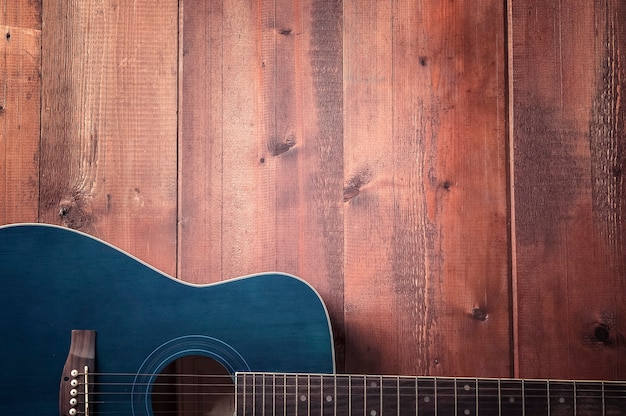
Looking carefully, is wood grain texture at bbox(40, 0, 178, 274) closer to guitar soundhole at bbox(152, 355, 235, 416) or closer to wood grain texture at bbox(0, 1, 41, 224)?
wood grain texture at bbox(0, 1, 41, 224)

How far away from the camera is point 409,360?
4.04 ft

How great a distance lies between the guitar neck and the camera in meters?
1.05

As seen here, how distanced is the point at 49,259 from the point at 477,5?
0.93 meters

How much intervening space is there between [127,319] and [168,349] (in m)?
0.09

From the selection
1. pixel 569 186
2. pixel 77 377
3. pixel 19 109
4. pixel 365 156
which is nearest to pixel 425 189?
pixel 365 156

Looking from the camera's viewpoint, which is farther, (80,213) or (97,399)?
(80,213)

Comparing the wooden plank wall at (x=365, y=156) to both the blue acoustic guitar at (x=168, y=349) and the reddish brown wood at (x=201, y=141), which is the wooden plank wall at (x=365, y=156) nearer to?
the reddish brown wood at (x=201, y=141)

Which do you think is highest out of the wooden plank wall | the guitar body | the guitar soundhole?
the wooden plank wall

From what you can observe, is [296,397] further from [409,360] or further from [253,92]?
[253,92]

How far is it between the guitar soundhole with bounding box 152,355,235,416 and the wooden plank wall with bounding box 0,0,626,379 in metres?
0.18

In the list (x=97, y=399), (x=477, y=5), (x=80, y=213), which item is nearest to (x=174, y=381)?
(x=97, y=399)

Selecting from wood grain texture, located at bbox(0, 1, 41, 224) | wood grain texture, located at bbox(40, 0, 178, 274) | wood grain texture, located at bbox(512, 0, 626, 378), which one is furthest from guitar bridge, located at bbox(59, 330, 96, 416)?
wood grain texture, located at bbox(512, 0, 626, 378)

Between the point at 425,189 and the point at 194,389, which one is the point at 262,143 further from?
the point at 194,389

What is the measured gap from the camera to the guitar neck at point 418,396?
1049 millimetres
